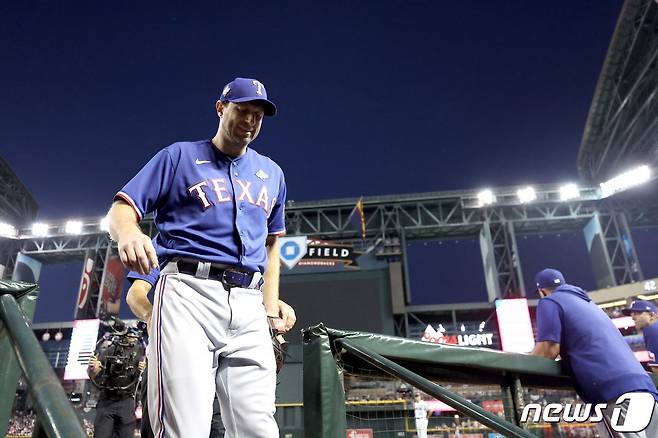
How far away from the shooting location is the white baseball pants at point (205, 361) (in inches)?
54.5

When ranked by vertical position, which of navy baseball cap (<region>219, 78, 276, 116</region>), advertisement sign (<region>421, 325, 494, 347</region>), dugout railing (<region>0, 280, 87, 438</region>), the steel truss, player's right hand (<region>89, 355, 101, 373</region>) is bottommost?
dugout railing (<region>0, 280, 87, 438</region>)

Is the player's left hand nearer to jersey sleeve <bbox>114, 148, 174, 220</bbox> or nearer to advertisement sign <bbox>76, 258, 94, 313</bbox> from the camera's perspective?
jersey sleeve <bbox>114, 148, 174, 220</bbox>

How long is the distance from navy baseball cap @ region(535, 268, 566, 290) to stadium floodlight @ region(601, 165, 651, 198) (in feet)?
65.8

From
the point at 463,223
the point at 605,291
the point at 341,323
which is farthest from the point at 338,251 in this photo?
the point at 605,291

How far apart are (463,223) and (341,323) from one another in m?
9.29

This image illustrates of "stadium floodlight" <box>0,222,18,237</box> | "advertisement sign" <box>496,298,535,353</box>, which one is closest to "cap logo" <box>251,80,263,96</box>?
"advertisement sign" <box>496,298,535,353</box>

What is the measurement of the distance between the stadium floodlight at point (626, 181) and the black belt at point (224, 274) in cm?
2323

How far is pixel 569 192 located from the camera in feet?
71.0

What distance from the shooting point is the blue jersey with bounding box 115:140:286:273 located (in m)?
1.67

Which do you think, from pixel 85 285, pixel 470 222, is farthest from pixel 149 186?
pixel 85 285

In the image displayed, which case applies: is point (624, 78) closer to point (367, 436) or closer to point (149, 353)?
point (367, 436)

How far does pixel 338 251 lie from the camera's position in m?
18.5

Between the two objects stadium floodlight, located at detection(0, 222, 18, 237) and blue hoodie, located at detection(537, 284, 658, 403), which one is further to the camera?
stadium floodlight, located at detection(0, 222, 18, 237)

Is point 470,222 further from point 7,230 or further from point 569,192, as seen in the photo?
point 7,230
